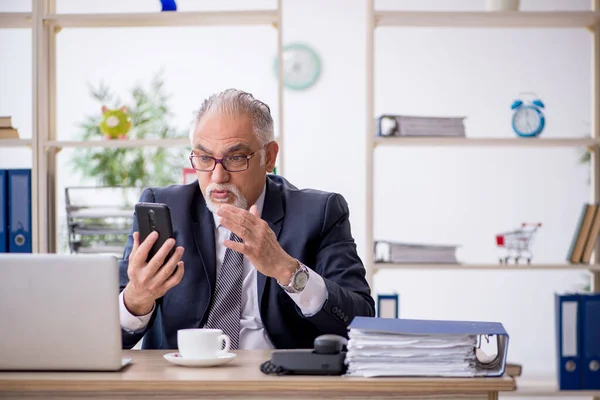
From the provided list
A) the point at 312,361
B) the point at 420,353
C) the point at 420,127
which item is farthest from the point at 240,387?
the point at 420,127

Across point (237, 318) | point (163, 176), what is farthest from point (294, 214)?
point (163, 176)

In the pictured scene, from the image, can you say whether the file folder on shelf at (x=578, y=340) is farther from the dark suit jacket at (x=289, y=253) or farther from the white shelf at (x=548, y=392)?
the dark suit jacket at (x=289, y=253)

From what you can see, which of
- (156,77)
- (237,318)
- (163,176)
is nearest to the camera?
(237,318)

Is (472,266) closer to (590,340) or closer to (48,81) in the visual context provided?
(590,340)

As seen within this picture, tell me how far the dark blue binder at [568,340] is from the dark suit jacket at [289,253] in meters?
1.21

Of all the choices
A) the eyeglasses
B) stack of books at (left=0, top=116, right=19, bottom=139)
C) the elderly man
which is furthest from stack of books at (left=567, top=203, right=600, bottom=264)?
stack of books at (left=0, top=116, right=19, bottom=139)

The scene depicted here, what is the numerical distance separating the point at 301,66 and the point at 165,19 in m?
1.73

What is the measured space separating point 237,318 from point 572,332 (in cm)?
156

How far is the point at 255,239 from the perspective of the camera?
1636mm

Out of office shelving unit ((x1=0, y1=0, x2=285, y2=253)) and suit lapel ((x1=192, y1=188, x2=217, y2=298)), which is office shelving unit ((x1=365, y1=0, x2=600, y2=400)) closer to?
office shelving unit ((x1=0, y1=0, x2=285, y2=253))

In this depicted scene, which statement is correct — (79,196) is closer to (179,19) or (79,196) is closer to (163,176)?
(163,176)

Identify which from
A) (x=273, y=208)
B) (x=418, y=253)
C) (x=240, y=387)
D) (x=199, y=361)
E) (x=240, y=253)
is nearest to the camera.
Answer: (x=240, y=387)

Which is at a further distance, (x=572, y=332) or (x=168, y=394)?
(x=572, y=332)

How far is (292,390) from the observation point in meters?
1.28
